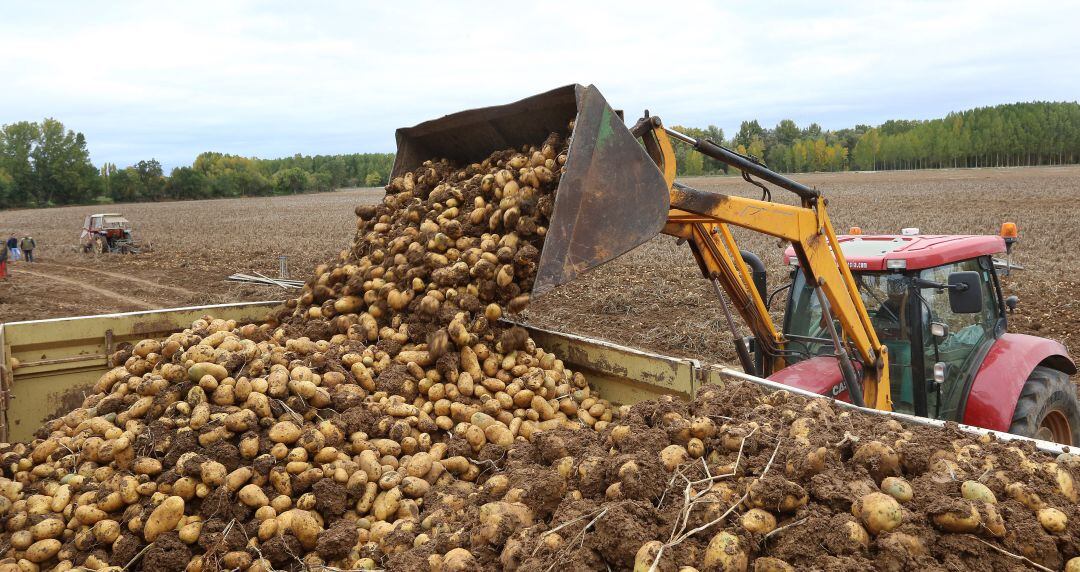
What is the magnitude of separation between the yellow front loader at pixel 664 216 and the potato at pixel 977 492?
158 cm

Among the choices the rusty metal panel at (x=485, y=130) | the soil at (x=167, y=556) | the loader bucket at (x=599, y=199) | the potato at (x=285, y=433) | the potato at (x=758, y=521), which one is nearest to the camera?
the potato at (x=758, y=521)

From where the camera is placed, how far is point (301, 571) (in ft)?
9.62

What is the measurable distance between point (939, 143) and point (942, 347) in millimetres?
Result: 97696

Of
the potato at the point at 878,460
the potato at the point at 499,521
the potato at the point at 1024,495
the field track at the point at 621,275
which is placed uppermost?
the potato at the point at 878,460

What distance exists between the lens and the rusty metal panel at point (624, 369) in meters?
3.82

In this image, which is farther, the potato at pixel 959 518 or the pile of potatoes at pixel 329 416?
the pile of potatoes at pixel 329 416

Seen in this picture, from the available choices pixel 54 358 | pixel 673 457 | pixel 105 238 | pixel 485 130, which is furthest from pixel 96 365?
pixel 105 238

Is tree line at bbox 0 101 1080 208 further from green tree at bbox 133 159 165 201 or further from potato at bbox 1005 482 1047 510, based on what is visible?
potato at bbox 1005 482 1047 510

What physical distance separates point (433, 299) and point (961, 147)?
319ft

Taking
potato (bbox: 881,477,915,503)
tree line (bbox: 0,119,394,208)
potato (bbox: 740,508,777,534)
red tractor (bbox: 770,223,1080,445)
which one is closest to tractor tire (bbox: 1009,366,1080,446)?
red tractor (bbox: 770,223,1080,445)

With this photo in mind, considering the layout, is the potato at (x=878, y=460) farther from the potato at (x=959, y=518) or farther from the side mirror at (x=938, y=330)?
the side mirror at (x=938, y=330)

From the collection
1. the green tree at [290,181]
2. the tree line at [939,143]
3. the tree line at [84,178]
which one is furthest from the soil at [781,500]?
the green tree at [290,181]

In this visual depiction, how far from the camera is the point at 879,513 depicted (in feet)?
7.13

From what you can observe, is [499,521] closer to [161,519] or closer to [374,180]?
[161,519]
